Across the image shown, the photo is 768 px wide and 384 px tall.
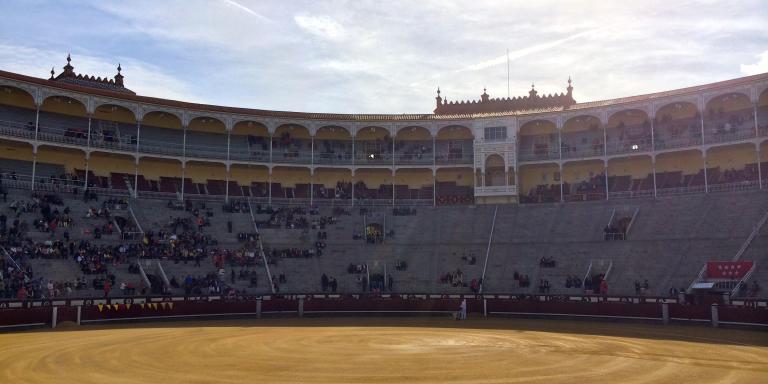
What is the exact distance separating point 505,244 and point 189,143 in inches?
1136

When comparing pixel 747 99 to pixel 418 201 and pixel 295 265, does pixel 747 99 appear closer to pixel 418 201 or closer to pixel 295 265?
pixel 418 201

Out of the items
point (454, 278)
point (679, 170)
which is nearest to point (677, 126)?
point (679, 170)

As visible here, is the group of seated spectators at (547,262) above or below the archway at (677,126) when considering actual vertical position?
below

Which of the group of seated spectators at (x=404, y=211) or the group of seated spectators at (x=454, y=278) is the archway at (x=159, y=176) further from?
the group of seated spectators at (x=454, y=278)

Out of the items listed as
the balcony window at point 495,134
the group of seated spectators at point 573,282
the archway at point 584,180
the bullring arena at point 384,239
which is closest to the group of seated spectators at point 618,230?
the bullring arena at point 384,239

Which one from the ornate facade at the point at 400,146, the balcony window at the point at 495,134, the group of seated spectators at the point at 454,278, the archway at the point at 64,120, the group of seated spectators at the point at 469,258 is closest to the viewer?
the group of seated spectators at the point at 454,278

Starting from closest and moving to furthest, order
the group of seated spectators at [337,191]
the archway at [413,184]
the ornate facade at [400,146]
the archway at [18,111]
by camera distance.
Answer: the archway at [18,111] → the ornate facade at [400,146] → the group of seated spectators at [337,191] → the archway at [413,184]

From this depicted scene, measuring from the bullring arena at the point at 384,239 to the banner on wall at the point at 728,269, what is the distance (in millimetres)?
104

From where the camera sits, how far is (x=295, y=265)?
46.2 metres

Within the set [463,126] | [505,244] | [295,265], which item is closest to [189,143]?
[295,265]

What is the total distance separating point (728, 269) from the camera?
36688 mm

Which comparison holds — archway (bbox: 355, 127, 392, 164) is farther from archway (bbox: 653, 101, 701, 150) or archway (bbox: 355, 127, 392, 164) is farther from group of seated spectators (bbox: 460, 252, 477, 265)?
archway (bbox: 653, 101, 701, 150)

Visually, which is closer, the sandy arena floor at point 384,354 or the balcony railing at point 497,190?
A: the sandy arena floor at point 384,354

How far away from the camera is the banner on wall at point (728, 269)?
36.2m
